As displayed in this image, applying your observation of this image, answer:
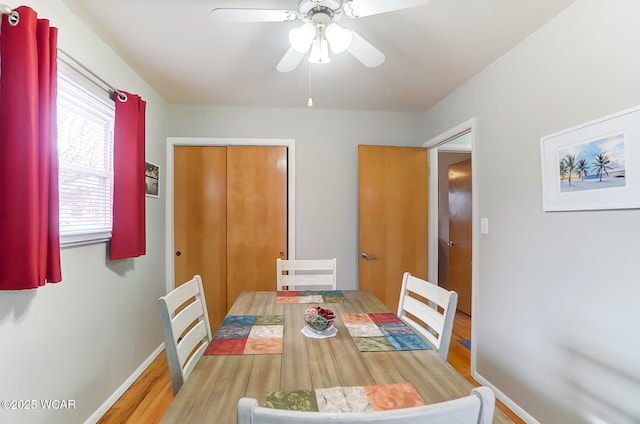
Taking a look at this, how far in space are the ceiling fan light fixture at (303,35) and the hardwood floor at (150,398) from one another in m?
2.14

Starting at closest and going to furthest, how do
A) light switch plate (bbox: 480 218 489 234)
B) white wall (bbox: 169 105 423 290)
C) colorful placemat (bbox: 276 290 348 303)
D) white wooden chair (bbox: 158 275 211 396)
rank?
white wooden chair (bbox: 158 275 211 396), colorful placemat (bbox: 276 290 348 303), light switch plate (bbox: 480 218 489 234), white wall (bbox: 169 105 423 290)

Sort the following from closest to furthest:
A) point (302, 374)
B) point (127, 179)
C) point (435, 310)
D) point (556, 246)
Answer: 1. point (302, 374)
2. point (435, 310)
3. point (556, 246)
4. point (127, 179)

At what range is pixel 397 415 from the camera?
0.51 metres

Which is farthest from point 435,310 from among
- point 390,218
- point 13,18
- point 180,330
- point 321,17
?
point 13,18

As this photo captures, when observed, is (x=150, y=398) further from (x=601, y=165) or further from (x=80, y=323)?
(x=601, y=165)

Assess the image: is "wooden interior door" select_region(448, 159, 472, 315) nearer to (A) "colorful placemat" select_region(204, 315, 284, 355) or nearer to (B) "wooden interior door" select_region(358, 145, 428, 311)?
(B) "wooden interior door" select_region(358, 145, 428, 311)

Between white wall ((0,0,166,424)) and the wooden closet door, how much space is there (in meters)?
0.75

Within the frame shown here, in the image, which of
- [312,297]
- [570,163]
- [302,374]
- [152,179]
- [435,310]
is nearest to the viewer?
[302,374]

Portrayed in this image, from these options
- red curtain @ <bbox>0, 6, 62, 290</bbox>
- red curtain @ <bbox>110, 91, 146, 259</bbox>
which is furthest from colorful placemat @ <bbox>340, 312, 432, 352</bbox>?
red curtain @ <bbox>110, 91, 146, 259</bbox>

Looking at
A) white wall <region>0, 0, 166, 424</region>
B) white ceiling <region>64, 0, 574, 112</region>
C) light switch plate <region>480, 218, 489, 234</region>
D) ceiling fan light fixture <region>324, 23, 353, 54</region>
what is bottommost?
white wall <region>0, 0, 166, 424</region>

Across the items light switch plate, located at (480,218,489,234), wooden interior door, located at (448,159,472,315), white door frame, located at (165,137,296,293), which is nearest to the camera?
light switch plate, located at (480,218,489,234)

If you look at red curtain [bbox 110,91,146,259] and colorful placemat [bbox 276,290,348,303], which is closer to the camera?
colorful placemat [bbox 276,290,348,303]

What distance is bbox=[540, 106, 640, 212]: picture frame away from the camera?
50.8 inches

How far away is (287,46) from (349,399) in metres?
1.97
